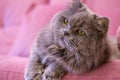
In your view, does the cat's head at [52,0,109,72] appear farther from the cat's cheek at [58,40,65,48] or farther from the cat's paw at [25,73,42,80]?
the cat's paw at [25,73,42,80]

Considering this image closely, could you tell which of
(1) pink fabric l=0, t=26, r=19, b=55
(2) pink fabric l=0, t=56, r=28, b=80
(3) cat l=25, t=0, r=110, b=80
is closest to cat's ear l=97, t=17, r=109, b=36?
(3) cat l=25, t=0, r=110, b=80

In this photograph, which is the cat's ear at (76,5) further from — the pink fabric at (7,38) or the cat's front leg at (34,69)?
the pink fabric at (7,38)

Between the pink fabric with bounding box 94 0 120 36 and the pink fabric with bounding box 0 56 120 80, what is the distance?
505 mm

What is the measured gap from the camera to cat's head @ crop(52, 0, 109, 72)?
1044 millimetres

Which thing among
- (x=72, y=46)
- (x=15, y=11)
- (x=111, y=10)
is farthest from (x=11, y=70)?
(x=15, y=11)

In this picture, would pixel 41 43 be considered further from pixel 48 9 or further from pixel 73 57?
pixel 48 9

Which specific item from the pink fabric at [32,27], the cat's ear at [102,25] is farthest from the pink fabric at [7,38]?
the cat's ear at [102,25]

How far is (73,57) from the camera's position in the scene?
1085mm

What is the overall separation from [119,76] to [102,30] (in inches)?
8.3

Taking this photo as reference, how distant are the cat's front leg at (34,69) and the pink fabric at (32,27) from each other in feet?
1.70

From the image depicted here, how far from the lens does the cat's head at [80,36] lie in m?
1.04

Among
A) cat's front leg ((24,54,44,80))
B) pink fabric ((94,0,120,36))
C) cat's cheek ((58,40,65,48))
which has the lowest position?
cat's front leg ((24,54,44,80))

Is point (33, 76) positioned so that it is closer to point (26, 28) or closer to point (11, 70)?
point (11, 70)

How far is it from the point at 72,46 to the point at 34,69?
221 millimetres
